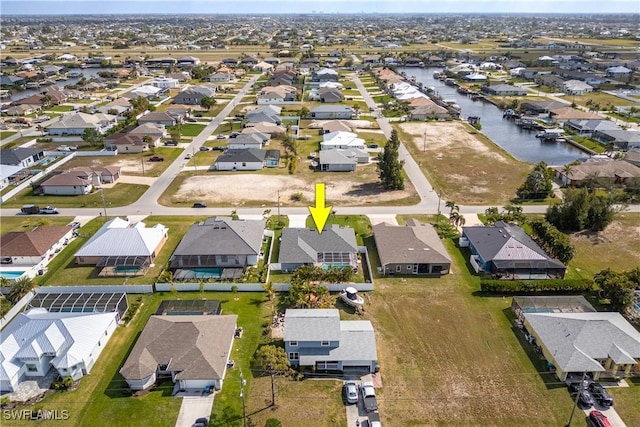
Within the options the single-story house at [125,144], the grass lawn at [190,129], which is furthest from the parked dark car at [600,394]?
the grass lawn at [190,129]

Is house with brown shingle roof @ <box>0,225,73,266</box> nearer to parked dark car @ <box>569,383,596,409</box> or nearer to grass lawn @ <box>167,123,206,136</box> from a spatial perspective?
grass lawn @ <box>167,123,206,136</box>

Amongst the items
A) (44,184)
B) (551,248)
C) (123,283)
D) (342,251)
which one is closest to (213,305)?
(123,283)

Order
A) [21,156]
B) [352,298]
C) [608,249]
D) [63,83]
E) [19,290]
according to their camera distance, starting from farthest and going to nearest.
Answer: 1. [63,83]
2. [21,156]
3. [608,249]
4. [352,298]
5. [19,290]

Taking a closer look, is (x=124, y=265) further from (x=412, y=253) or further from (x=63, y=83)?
(x=63, y=83)

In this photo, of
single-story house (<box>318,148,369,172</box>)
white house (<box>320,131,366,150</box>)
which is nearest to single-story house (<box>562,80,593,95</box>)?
white house (<box>320,131,366,150</box>)

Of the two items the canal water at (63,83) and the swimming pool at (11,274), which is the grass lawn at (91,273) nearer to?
the swimming pool at (11,274)

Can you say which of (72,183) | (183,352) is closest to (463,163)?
(183,352)
